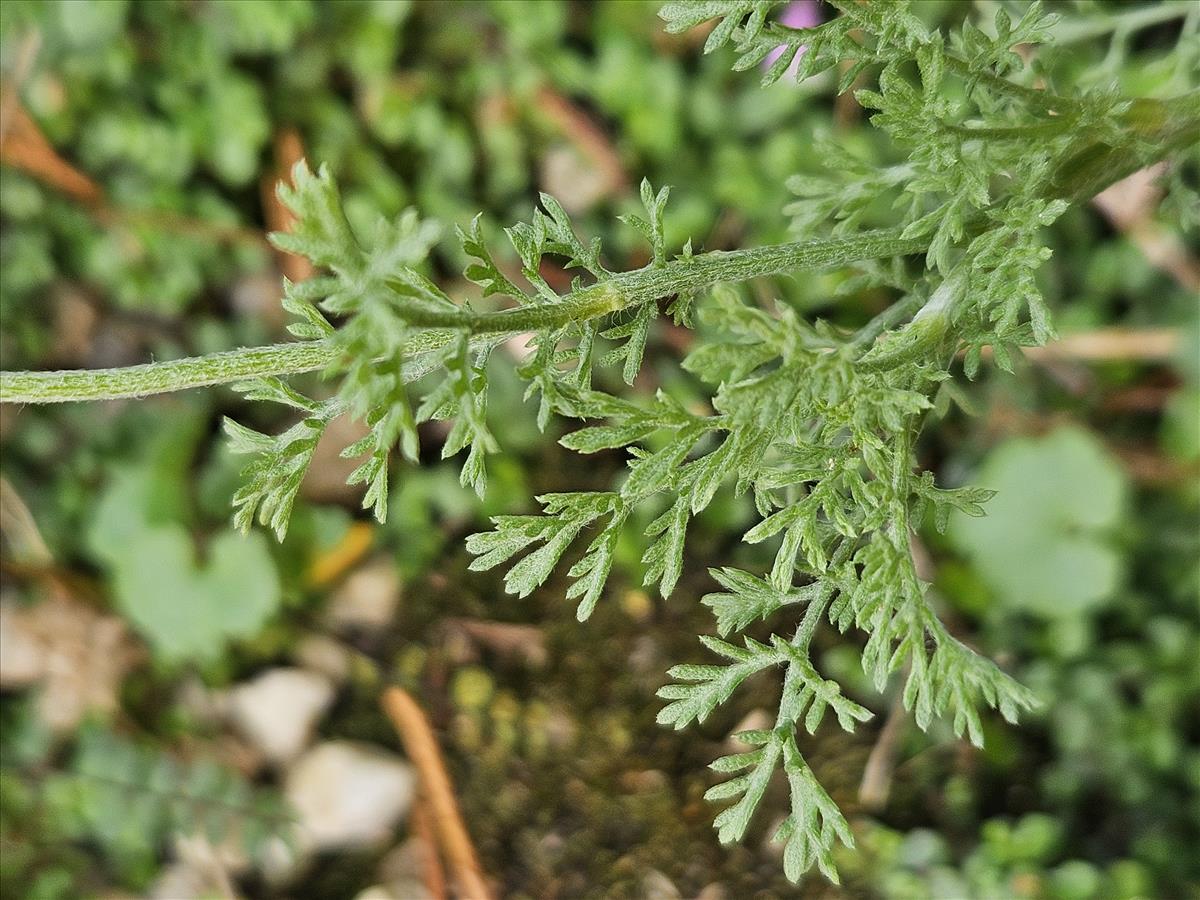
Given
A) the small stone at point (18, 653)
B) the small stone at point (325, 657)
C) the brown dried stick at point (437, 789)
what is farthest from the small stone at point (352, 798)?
the small stone at point (18, 653)

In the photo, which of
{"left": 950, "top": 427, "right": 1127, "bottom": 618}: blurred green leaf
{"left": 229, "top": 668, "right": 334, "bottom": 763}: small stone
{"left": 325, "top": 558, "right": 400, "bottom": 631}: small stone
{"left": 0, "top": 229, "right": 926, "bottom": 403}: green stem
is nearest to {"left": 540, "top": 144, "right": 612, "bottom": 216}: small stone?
{"left": 325, "top": 558, "right": 400, "bottom": 631}: small stone

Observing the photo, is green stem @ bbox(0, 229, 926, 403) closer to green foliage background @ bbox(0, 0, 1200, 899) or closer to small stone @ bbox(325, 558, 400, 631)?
green foliage background @ bbox(0, 0, 1200, 899)

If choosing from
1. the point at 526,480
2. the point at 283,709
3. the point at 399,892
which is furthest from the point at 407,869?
the point at 526,480

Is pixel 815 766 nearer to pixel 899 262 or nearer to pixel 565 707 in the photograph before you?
pixel 565 707

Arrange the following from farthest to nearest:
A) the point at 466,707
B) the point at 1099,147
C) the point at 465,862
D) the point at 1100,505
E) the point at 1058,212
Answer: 1. the point at 1100,505
2. the point at 466,707
3. the point at 465,862
4. the point at 1099,147
5. the point at 1058,212

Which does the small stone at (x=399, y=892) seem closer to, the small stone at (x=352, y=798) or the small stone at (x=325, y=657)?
the small stone at (x=352, y=798)

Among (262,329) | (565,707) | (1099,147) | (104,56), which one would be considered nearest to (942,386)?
(1099,147)

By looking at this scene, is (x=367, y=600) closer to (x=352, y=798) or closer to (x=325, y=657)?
(x=325, y=657)
